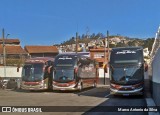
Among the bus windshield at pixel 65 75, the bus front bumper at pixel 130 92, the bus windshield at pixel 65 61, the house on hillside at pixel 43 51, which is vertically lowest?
the bus front bumper at pixel 130 92

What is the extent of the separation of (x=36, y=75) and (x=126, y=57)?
36.4 feet

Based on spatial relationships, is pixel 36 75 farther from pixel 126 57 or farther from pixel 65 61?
pixel 126 57

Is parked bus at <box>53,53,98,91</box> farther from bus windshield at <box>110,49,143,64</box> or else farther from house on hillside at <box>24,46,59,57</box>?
house on hillside at <box>24,46,59,57</box>

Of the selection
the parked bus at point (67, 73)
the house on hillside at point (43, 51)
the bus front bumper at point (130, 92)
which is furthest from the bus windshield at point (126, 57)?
the house on hillside at point (43, 51)

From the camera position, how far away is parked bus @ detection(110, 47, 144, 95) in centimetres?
2762

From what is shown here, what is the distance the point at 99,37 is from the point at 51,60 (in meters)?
125

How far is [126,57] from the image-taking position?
28.3m

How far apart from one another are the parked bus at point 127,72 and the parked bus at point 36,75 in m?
9.83

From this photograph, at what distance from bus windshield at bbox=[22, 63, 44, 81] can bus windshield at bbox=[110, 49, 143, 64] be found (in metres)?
10.0

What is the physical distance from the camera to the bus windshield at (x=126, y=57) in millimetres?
28141

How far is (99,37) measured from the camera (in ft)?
533

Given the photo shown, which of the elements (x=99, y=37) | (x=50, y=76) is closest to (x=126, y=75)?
(x=50, y=76)

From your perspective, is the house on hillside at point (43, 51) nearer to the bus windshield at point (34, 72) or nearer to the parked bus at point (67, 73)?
the bus windshield at point (34, 72)

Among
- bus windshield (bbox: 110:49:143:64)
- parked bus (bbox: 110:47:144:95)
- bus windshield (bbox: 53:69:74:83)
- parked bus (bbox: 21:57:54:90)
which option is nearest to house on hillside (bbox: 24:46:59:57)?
parked bus (bbox: 21:57:54:90)
